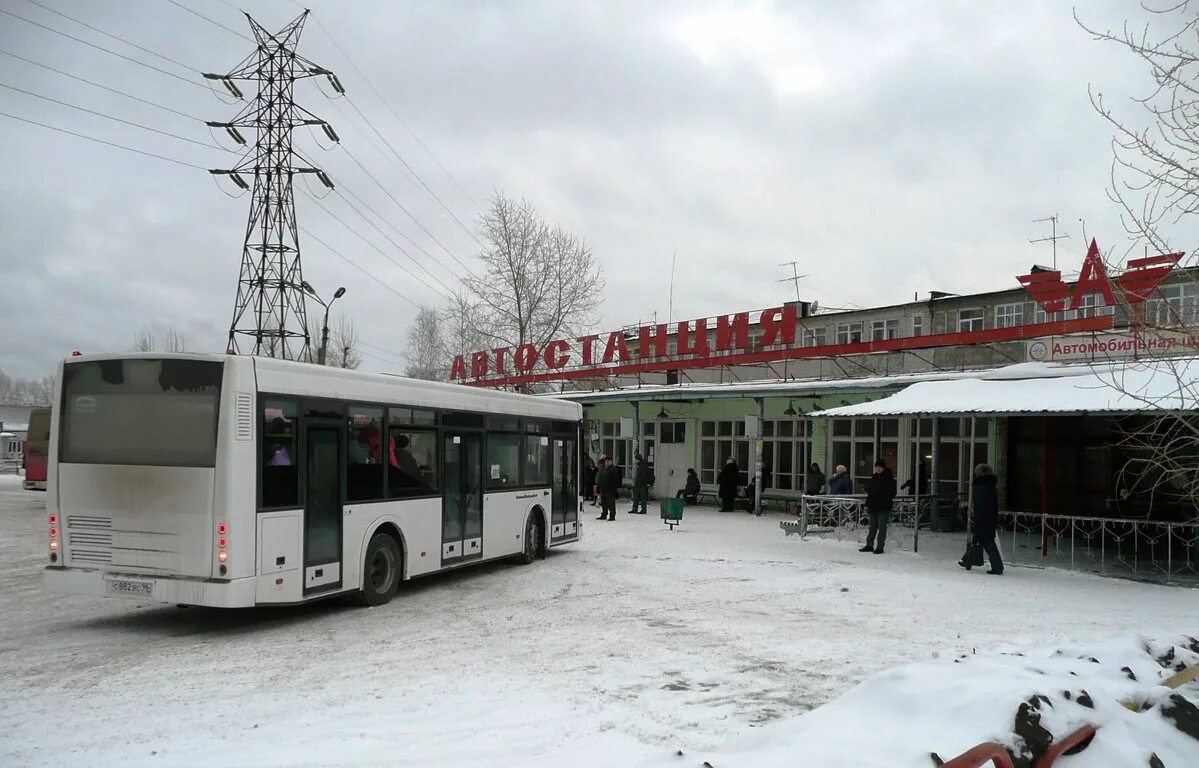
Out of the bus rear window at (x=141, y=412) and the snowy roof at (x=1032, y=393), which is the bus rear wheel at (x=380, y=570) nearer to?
the bus rear window at (x=141, y=412)

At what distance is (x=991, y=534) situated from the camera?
14.2 m

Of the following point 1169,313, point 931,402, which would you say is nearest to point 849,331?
point 931,402

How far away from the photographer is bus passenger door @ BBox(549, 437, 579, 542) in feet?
50.8

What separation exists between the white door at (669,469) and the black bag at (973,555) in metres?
16.2

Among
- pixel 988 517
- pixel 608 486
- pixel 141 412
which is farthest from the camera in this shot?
pixel 608 486

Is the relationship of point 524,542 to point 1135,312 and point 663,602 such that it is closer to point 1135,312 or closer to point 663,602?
point 663,602

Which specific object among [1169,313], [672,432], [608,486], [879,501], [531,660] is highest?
[1169,313]

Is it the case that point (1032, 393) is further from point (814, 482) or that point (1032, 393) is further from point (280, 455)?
point (280, 455)

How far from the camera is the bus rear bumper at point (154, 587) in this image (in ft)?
28.3

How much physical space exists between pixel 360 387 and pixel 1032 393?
37.2 ft

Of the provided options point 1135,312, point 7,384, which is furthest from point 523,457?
point 7,384

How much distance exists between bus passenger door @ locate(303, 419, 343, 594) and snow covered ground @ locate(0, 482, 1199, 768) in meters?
0.57

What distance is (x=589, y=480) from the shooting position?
29.0 metres

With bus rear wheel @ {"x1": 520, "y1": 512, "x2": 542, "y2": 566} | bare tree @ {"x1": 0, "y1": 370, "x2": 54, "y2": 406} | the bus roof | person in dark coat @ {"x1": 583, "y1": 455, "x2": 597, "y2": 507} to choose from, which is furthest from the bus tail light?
bare tree @ {"x1": 0, "y1": 370, "x2": 54, "y2": 406}
